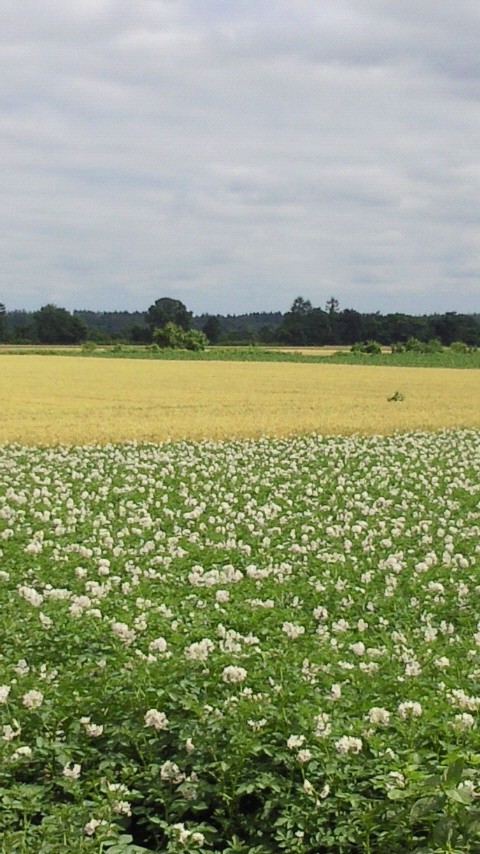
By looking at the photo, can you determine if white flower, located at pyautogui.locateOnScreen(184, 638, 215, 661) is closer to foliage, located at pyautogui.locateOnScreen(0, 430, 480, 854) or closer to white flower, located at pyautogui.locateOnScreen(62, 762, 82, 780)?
foliage, located at pyautogui.locateOnScreen(0, 430, 480, 854)

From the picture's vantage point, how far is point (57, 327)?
155 metres

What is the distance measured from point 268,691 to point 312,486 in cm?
1122

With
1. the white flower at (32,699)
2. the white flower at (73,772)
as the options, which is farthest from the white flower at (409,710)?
the white flower at (32,699)

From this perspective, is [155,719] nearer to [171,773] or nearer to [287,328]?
[171,773]

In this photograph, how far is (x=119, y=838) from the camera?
206 inches

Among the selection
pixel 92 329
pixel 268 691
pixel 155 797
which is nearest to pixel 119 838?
pixel 155 797

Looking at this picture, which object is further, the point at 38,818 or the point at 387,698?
the point at 387,698

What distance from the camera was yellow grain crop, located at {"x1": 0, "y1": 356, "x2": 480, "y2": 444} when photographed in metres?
29.8

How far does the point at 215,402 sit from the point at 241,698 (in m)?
36.8

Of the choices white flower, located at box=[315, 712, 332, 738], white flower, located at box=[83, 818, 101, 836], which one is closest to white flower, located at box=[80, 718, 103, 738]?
white flower, located at box=[83, 818, 101, 836]

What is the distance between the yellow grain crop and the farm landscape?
11.4 m

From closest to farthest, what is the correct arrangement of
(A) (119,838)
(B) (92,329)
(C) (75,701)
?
(A) (119,838)
(C) (75,701)
(B) (92,329)

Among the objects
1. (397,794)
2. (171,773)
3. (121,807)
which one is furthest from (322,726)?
(121,807)

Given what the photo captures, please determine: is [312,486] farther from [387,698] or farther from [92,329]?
[92,329]
